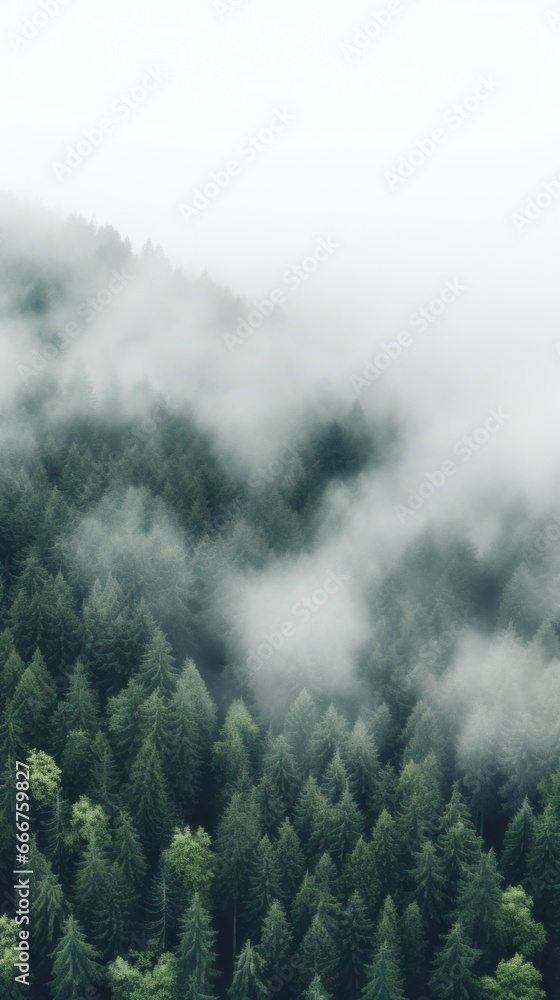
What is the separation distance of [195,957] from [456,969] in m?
15.3

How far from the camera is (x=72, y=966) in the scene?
45.9 metres

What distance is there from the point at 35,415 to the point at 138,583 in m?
36.7

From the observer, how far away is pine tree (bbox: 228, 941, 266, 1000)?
47.2 m

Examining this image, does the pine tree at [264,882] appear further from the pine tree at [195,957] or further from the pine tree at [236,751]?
the pine tree at [236,751]

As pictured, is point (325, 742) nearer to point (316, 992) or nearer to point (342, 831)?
point (342, 831)

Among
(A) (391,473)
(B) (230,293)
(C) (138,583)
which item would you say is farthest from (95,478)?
(B) (230,293)

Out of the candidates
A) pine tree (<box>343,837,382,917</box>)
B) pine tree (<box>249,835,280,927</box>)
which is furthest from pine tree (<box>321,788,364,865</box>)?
pine tree (<box>249,835,280,927</box>)

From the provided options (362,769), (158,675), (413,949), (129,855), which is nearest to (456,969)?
(413,949)

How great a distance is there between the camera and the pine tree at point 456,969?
4806 centimetres

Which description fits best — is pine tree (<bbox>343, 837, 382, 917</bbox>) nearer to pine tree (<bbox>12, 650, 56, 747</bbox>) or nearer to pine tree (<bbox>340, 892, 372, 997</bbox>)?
pine tree (<bbox>340, 892, 372, 997</bbox>)

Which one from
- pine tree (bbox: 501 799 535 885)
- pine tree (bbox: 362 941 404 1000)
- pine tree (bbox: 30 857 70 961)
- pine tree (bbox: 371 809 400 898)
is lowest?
pine tree (bbox: 30 857 70 961)

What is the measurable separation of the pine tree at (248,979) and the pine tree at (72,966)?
8.19 metres

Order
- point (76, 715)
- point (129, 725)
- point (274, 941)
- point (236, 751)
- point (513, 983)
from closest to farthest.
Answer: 1. point (513, 983)
2. point (274, 941)
3. point (76, 715)
4. point (129, 725)
5. point (236, 751)

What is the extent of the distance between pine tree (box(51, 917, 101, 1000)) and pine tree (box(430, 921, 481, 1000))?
20.2 meters
